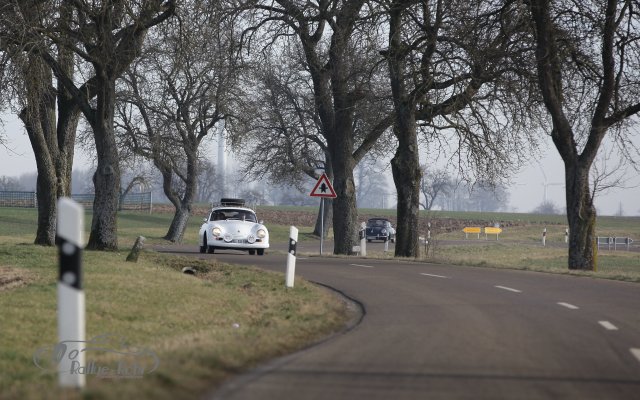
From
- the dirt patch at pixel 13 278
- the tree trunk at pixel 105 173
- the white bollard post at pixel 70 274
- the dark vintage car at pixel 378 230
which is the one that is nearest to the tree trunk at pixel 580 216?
the tree trunk at pixel 105 173

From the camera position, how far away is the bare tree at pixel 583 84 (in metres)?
23.2

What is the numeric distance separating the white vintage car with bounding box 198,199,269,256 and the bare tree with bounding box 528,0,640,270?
891cm

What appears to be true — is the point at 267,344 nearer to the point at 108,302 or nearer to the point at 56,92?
the point at 108,302

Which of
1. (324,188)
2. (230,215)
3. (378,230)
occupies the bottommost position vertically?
(378,230)

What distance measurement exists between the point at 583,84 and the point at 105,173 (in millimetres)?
12768

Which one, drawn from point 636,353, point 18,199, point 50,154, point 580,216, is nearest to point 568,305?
point 636,353

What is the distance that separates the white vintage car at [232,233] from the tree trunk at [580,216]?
344 inches

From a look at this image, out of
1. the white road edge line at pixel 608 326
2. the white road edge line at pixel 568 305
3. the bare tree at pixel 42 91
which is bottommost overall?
the white road edge line at pixel 608 326

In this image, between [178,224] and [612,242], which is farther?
[612,242]

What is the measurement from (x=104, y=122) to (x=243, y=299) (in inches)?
452

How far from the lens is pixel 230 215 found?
29.0 meters

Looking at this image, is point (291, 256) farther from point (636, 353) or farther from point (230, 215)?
point (230, 215)

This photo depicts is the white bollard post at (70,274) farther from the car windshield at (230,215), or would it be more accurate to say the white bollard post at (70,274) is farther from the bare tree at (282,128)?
the bare tree at (282,128)

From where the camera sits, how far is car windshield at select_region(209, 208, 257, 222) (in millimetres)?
28953
